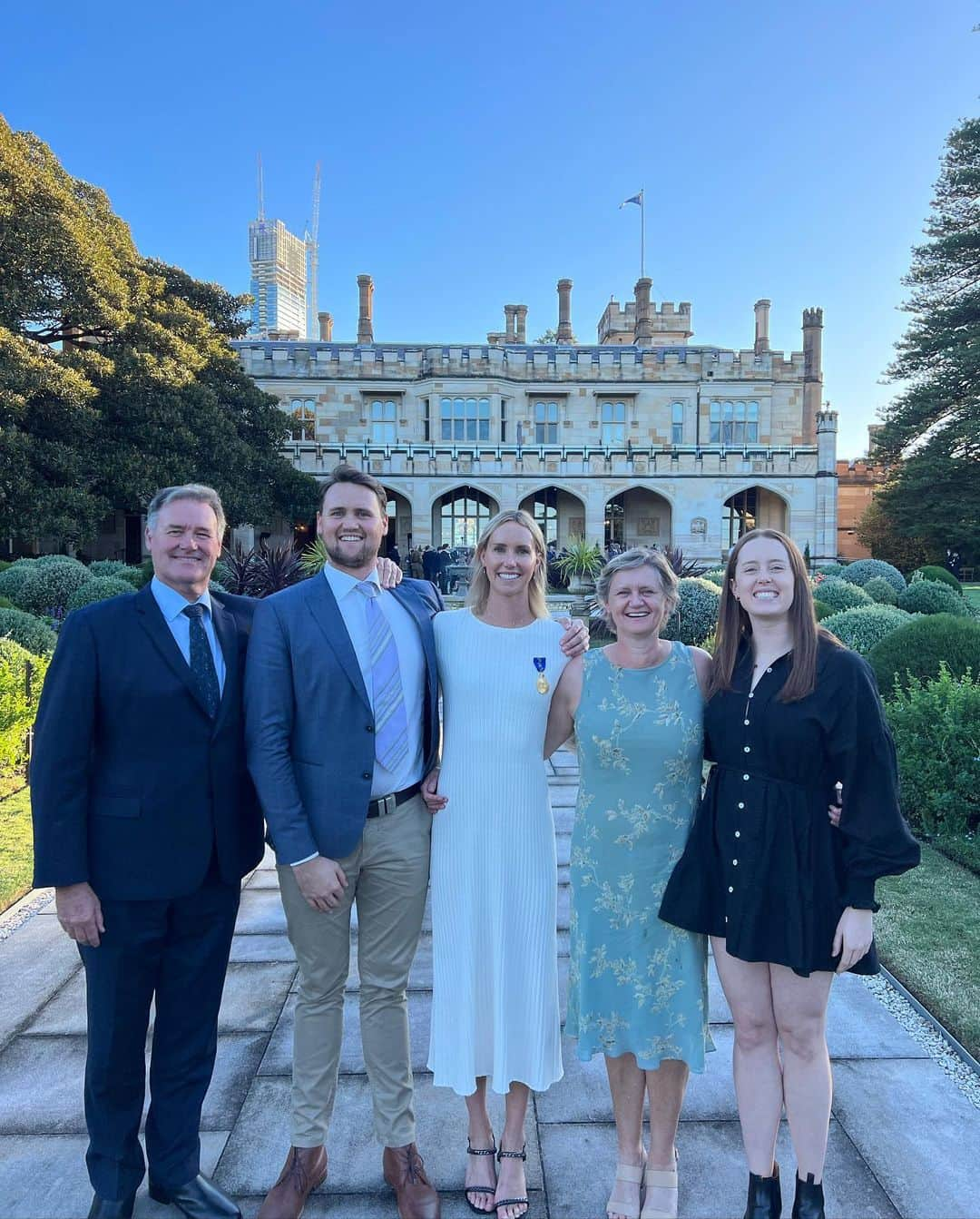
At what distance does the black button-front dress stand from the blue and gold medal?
21.3 inches

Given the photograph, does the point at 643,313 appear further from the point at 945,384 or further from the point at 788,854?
the point at 788,854

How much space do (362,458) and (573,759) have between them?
21961mm

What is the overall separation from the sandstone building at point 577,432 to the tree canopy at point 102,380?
439cm

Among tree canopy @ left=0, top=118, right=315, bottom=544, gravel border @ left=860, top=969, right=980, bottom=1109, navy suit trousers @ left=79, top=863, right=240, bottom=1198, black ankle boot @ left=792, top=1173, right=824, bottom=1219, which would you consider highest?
tree canopy @ left=0, top=118, right=315, bottom=544

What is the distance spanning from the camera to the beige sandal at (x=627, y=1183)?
2408 millimetres

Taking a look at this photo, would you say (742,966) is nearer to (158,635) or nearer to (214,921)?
(214,921)

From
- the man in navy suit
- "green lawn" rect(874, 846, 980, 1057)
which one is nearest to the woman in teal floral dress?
the man in navy suit

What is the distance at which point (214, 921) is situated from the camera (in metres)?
2.54

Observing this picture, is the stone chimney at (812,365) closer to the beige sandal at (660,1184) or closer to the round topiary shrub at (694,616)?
the round topiary shrub at (694,616)

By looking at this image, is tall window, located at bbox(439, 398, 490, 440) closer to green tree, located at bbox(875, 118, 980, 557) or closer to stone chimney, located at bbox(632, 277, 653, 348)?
stone chimney, located at bbox(632, 277, 653, 348)

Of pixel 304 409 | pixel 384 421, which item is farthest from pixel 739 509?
pixel 304 409

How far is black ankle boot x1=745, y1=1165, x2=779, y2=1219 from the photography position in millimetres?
2350

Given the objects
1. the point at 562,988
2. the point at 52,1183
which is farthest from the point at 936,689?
the point at 52,1183

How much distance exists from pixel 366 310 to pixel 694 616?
1085 inches
